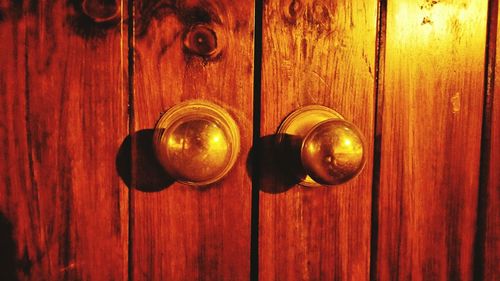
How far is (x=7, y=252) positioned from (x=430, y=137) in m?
0.57

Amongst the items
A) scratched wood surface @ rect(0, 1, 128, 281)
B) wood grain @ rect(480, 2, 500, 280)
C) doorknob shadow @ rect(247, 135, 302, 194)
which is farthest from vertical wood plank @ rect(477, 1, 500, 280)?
scratched wood surface @ rect(0, 1, 128, 281)

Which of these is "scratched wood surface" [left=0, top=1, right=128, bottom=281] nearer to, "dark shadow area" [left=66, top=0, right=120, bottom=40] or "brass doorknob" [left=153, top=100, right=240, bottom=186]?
"dark shadow area" [left=66, top=0, right=120, bottom=40]

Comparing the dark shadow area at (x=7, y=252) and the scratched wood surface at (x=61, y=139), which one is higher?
the scratched wood surface at (x=61, y=139)

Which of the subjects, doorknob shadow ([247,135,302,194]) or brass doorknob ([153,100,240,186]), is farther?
doorknob shadow ([247,135,302,194])

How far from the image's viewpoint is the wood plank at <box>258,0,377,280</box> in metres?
0.41

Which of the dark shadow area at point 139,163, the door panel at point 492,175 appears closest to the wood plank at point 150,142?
the dark shadow area at point 139,163

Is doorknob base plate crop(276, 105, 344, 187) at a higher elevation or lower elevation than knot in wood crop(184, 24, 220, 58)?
lower

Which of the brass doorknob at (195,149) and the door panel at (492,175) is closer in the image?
the brass doorknob at (195,149)

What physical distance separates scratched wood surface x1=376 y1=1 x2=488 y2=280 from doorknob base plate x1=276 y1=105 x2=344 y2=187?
10 cm

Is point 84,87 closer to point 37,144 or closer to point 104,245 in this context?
point 37,144

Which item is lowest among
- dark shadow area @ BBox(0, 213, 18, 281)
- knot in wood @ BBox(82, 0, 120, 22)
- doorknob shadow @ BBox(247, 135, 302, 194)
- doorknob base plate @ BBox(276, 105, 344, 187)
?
dark shadow area @ BBox(0, 213, 18, 281)

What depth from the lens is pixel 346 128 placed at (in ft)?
1.10

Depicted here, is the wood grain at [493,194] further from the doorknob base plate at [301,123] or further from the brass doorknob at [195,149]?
the brass doorknob at [195,149]

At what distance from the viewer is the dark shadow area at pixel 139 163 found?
392mm
